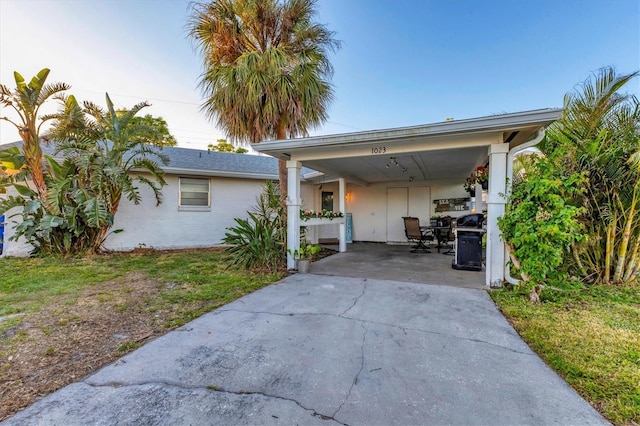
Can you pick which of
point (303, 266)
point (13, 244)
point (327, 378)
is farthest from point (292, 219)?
point (13, 244)

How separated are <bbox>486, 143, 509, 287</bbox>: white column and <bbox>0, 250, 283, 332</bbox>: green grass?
12.4ft

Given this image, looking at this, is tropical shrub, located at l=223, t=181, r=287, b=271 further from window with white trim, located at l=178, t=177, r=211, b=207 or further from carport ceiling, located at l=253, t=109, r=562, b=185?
window with white trim, located at l=178, t=177, r=211, b=207

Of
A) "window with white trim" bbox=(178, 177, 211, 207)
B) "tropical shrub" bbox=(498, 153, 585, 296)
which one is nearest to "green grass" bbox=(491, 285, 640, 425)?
"tropical shrub" bbox=(498, 153, 585, 296)

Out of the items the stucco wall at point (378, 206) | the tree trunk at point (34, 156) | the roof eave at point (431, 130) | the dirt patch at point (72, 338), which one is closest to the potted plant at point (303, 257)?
the roof eave at point (431, 130)

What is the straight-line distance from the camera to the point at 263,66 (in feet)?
21.4

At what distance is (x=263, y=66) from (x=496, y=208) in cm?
575

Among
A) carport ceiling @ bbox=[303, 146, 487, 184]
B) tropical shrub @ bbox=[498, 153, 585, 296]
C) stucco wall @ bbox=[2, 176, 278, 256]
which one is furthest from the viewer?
stucco wall @ bbox=[2, 176, 278, 256]

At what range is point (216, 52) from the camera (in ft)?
23.4

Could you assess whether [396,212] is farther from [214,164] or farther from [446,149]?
[214,164]

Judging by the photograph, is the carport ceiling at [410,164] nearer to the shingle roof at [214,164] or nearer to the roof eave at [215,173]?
the roof eave at [215,173]

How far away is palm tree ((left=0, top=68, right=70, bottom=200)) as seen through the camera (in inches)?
245

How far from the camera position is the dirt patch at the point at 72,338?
2.13m

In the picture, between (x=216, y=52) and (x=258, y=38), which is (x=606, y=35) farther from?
(x=216, y=52)

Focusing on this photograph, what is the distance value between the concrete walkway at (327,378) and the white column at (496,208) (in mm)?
1354
